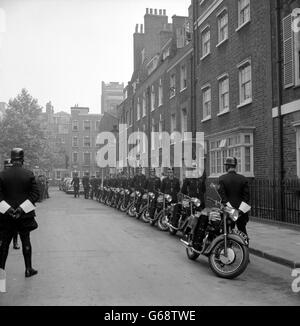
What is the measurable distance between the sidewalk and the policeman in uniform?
7.56 feet

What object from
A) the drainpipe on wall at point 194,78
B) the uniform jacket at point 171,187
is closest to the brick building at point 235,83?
the drainpipe on wall at point 194,78

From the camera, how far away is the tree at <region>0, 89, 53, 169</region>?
44.1 metres

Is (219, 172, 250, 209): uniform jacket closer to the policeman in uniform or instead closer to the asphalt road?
the asphalt road

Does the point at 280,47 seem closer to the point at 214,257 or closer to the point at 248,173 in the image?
the point at 248,173

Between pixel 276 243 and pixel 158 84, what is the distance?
2519cm

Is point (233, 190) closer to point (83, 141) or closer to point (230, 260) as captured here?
point (230, 260)

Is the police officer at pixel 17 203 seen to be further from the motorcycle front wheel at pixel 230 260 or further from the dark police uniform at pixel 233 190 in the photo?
the dark police uniform at pixel 233 190

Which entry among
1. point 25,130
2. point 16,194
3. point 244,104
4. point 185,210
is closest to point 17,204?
point 16,194

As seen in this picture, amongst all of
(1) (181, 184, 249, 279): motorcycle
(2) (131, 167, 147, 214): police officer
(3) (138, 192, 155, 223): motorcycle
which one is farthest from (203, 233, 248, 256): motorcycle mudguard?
(2) (131, 167, 147, 214): police officer

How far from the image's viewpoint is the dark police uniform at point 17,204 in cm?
664

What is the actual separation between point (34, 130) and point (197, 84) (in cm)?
2615

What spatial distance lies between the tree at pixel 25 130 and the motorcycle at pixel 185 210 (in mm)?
34249

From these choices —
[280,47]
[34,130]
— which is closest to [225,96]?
[280,47]

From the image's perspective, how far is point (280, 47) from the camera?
15.0m
